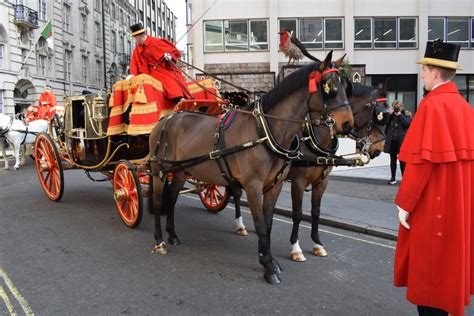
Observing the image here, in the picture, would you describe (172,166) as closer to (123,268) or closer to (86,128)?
(123,268)

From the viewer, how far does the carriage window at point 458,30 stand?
27797 mm

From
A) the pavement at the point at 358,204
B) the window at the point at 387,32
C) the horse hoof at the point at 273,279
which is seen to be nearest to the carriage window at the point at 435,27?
the window at the point at 387,32

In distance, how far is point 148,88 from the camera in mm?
6312

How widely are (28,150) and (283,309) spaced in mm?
14262

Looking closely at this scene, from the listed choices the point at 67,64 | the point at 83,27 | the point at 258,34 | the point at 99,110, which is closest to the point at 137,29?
the point at 99,110

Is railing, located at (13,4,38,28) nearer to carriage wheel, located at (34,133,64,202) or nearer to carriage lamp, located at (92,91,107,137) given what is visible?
carriage wheel, located at (34,133,64,202)

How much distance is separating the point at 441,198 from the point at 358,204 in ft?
19.3

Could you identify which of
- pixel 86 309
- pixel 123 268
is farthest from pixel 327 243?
pixel 86 309

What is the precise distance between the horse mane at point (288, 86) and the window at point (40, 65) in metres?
29.9

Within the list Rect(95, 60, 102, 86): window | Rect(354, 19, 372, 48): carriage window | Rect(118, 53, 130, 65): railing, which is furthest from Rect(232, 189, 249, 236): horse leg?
Rect(118, 53, 130, 65): railing

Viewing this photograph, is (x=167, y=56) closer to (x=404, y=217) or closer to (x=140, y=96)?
(x=140, y=96)

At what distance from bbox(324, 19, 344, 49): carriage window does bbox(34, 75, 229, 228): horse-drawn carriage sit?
21737 mm

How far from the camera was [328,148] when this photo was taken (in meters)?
5.40

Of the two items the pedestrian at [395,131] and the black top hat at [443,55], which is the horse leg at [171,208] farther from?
the pedestrian at [395,131]
